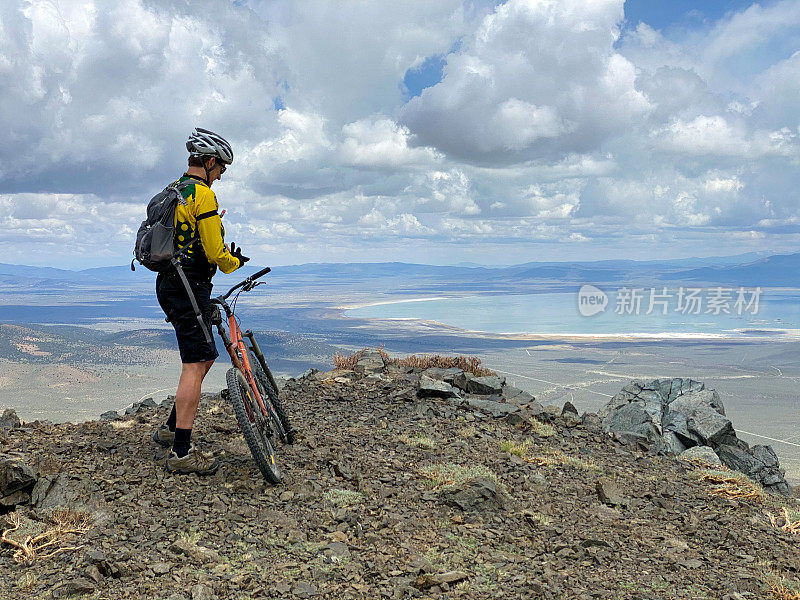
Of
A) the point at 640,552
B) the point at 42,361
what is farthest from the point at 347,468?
the point at 42,361

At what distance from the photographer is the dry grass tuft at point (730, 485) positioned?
8.49 meters

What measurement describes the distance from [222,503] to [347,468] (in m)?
1.66

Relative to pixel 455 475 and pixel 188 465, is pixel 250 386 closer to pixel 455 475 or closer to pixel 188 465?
pixel 188 465

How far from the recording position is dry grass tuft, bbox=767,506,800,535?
7465 mm

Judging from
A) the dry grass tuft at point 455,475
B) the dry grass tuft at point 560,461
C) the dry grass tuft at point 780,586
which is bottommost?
the dry grass tuft at point 780,586

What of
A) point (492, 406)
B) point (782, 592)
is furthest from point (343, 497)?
point (492, 406)

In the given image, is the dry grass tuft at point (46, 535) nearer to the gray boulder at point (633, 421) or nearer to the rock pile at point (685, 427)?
the rock pile at point (685, 427)

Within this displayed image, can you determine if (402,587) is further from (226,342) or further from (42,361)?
(42,361)

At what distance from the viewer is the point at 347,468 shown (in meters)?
7.29

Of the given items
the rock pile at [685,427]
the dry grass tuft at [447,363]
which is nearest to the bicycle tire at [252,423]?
the rock pile at [685,427]

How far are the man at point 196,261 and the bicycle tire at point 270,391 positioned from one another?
0.87 metres

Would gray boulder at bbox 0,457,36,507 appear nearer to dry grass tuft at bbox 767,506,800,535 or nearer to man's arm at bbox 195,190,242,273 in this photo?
man's arm at bbox 195,190,242,273

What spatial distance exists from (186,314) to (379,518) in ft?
8.94

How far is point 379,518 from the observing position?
6160mm
